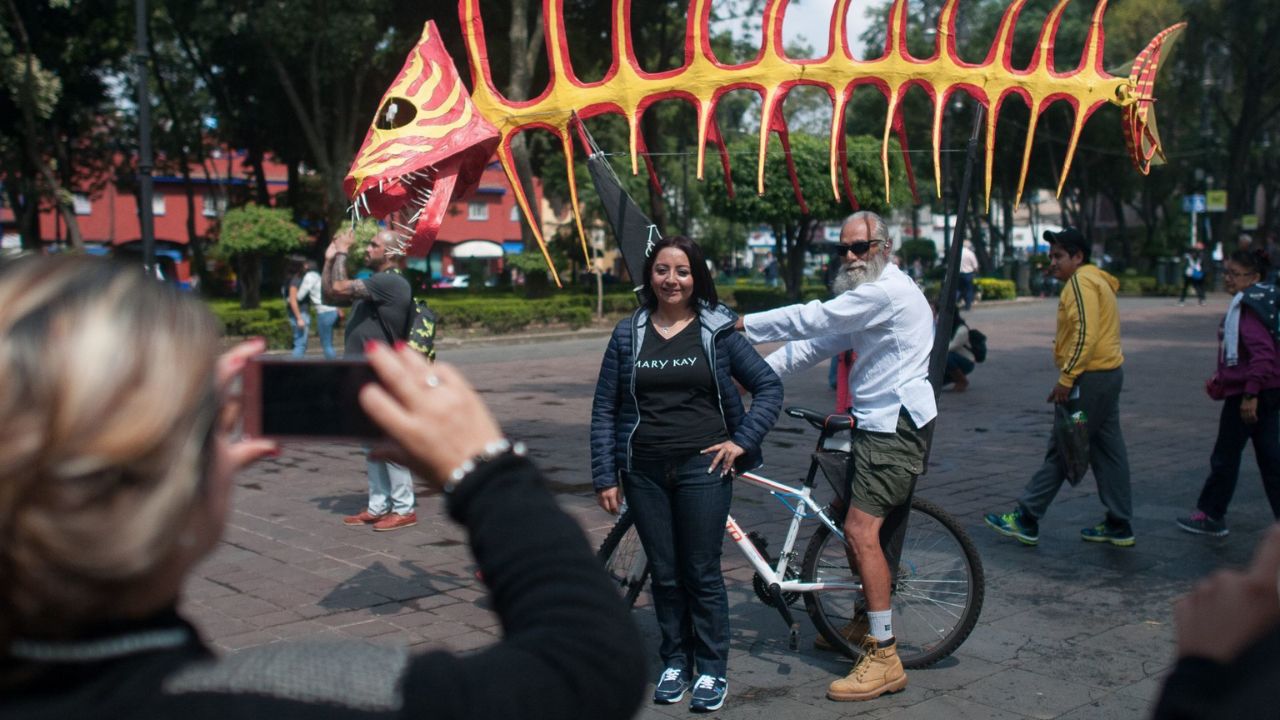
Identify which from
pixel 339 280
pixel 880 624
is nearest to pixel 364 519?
pixel 339 280

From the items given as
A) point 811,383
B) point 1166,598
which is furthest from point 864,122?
point 1166,598

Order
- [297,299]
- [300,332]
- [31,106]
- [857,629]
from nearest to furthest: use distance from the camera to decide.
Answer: [857,629] → [297,299] → [300,332] → [31,106]

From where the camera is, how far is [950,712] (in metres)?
4.34

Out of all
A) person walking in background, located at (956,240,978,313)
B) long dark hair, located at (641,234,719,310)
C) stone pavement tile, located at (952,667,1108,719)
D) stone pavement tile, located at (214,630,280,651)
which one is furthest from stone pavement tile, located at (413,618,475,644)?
person walking in background, located at (956,240,978,313)

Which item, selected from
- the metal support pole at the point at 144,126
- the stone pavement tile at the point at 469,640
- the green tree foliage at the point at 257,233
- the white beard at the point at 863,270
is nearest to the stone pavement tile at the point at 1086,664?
the white beard at the point at 863,270

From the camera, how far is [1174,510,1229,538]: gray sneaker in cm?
688

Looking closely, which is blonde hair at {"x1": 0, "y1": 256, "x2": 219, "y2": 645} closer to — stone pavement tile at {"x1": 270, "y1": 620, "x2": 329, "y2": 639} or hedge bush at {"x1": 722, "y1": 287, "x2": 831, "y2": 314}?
stone pavement tile at {"x1": 270, "y1": 620, "x2": 329, "y2": 639}

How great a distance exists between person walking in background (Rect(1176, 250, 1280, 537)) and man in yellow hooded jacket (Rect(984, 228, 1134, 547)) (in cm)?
59

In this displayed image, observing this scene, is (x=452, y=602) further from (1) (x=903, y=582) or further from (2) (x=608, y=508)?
(1) (x=903, y=582)

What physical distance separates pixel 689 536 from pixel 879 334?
40.9 inches

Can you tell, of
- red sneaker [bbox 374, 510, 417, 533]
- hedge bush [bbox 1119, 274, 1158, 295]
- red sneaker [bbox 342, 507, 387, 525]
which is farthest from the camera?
hedge bush [bbox 1119, 274, 1158, 295]

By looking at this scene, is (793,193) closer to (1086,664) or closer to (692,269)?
(1086,664)

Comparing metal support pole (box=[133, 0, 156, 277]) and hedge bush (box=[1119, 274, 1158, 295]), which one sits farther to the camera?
hedge bush (box=[1119, 274, 1158, 295])

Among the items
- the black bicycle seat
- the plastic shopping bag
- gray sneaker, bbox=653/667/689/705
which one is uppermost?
the black bicycle seat
